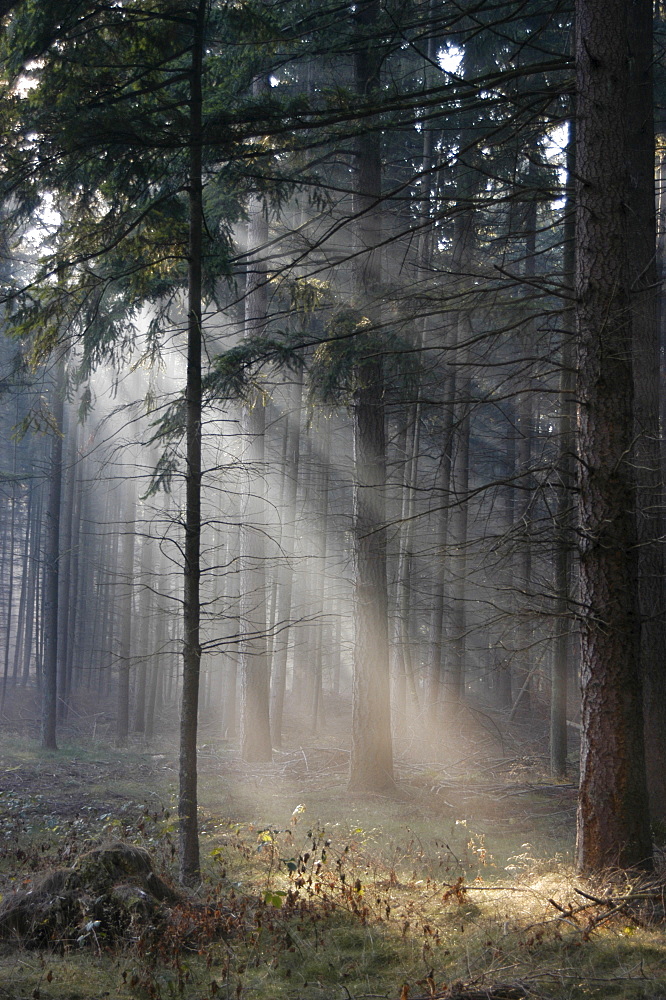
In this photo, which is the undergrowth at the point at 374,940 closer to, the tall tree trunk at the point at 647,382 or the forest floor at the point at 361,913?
the forest floor at the point at 361,913

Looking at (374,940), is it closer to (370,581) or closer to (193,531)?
(193,531)

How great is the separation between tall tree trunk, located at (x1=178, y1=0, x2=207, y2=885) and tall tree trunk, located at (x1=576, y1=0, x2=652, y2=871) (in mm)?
3660

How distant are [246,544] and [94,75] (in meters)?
10.3

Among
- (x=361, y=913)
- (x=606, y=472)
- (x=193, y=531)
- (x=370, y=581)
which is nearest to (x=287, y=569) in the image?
(x=370, y=581)

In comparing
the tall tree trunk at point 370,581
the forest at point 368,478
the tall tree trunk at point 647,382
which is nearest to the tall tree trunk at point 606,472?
the forest at point 368,478

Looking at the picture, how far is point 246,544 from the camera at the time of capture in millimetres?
16297

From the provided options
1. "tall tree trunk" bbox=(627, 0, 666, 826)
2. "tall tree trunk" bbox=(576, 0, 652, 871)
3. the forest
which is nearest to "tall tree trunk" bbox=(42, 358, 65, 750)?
the forest

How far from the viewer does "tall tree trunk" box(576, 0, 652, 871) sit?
19.2 feet

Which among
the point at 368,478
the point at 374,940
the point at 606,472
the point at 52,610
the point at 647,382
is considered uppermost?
the point at 647,382

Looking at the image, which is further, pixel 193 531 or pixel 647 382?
pixel 647 382

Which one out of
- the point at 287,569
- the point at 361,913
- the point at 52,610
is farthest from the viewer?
the point at 52,610

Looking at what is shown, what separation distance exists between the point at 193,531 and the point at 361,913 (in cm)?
384

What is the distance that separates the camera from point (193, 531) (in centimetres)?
757

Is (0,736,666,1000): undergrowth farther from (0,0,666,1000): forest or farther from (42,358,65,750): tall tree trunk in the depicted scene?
(42,358,65,750): tall tree trunk
